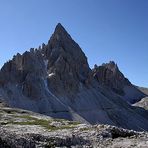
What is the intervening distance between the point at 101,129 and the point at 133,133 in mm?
4305

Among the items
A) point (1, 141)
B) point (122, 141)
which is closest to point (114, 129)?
point (122, 141)

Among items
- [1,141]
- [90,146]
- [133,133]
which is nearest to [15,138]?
[1,141]

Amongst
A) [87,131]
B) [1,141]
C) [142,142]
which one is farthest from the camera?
[87,131]

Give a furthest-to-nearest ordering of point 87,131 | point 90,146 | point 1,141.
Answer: point 87,131 < point 90,146 < point 1,141

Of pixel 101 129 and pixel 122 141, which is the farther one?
pixel 101 129

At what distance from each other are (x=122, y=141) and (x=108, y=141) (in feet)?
6.23

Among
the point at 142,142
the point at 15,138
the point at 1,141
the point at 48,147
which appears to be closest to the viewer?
the point at 1,141

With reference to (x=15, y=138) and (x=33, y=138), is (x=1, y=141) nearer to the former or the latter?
(x=15, y=138)

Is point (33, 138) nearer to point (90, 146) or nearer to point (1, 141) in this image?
point (90, 146)

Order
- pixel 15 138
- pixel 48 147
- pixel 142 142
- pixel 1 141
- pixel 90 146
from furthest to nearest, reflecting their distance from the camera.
→ pixel 142 142, pixel 90 146, pixel 48 147, pixel 15 138, pixel 1 141

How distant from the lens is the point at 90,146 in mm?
41688

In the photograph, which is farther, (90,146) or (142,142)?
(142,142)

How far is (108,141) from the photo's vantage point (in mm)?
46094

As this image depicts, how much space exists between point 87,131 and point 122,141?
6.41m
